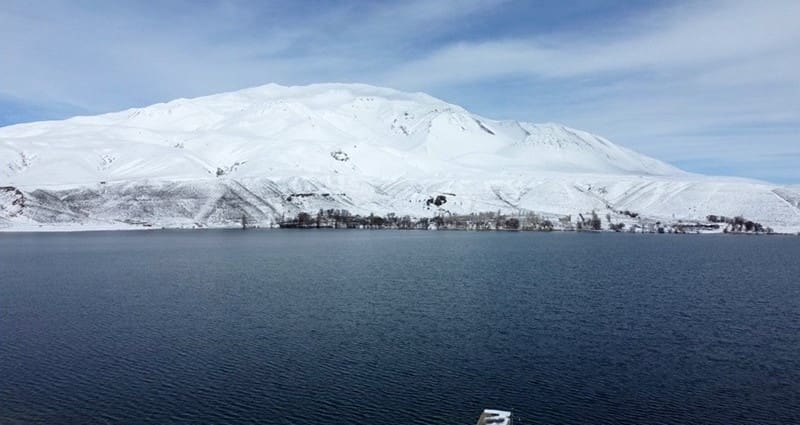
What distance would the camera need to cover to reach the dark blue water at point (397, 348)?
1256 inches

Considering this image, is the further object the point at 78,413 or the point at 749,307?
the point at 749,307

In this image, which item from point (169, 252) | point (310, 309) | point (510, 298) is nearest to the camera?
point (310, 309)

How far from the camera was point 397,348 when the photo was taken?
4247cm

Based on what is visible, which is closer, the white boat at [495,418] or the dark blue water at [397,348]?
the white boat at [495,418]

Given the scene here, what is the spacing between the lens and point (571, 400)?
32.8 m

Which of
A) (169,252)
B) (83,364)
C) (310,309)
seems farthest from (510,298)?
A: (169,252)

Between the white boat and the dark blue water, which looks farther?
the dark blue water

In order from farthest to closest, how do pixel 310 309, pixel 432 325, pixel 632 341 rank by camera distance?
pixel 310 309
pixel 432 325
pixel 632 341

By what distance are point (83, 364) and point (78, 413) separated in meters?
8.95

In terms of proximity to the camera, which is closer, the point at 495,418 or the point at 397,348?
the point at 495,418

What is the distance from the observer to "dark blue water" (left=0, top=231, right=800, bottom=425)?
105 ft

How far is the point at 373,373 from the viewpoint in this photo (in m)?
37.0

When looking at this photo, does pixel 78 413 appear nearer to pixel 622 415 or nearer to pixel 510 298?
pixel 622 415

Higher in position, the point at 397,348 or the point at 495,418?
the point at 397,348
